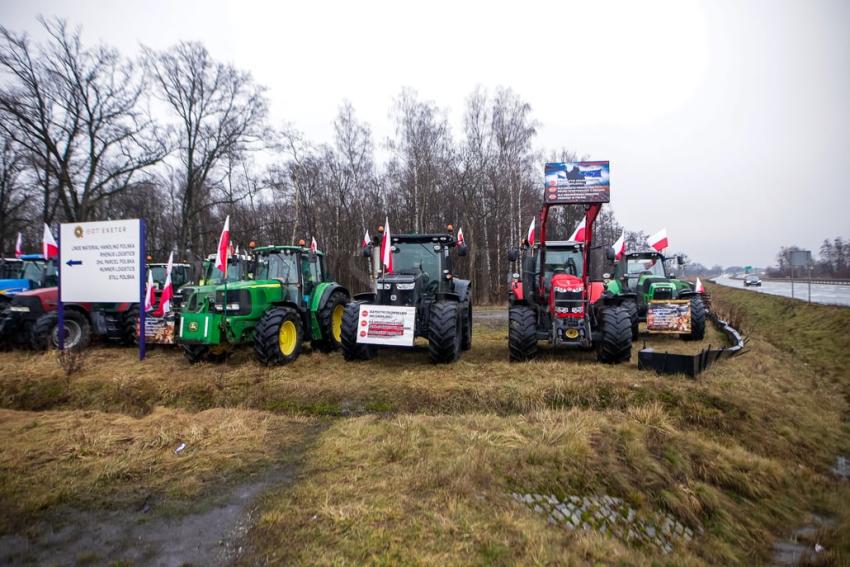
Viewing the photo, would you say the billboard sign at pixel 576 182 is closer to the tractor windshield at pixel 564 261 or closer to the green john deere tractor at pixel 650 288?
the tractor windshield at pixel 564 261

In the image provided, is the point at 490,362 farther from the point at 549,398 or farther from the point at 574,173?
the point at 574,173

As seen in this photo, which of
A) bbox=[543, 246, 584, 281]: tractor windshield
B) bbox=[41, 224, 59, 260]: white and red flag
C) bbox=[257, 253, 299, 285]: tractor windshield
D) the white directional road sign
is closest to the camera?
the white directional road sign

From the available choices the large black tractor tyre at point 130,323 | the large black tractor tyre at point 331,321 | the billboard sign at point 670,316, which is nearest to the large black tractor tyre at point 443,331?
the large black tractor tyre at point 331,321

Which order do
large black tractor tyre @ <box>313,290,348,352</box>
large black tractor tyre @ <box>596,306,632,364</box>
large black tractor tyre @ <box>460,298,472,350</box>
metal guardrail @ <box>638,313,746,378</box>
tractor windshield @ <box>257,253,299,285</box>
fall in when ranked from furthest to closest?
large black tractor tyre @ <box>460,298,472,350</box> → large black tractor tyre @ <box>313,290,348,352</box> → tractor windshield @ <box>257,253,299,285</box> → large black tractor tyre @ <box>596,306,632,364</box> → metal guardrail @ <box>638,313,746,378</box>

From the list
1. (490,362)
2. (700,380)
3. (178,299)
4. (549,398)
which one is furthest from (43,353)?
(700,380)

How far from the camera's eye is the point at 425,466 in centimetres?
387

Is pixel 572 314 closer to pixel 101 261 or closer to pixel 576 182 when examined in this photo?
pixel 576 182

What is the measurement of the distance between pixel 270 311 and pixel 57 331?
4.92 m

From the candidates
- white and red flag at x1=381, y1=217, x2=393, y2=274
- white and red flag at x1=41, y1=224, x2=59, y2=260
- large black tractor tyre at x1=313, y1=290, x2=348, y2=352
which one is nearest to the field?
white and red flag at x1=381, y1=217, x2=393, y2=274

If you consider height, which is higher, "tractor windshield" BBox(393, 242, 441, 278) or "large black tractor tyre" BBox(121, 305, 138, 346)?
"tractor windshield" BBox(393, 242, 441, 278)

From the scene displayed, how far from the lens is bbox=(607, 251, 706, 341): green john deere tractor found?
34.1ft

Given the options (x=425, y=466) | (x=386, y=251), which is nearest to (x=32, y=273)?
(x=386, y=251)

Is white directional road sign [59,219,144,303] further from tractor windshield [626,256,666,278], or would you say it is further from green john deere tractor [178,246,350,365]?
tractor windshield [626,256,666,278]

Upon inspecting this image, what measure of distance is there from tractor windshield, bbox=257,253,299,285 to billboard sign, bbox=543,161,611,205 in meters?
4.86
